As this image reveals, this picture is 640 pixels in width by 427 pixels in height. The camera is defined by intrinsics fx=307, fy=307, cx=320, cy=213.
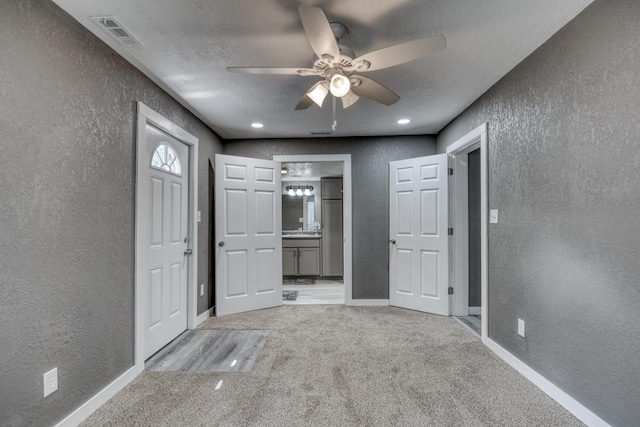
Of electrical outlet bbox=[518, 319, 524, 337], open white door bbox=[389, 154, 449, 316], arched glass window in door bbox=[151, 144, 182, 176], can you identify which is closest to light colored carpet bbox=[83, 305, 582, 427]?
electrical outlet bbox=[518, 319, 524, 337]

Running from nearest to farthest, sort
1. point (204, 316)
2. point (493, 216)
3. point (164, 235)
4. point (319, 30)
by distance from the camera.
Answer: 1. point (319, 30)
2. point (493, 216)
3. point (164, 235)
4. point (204, 316)

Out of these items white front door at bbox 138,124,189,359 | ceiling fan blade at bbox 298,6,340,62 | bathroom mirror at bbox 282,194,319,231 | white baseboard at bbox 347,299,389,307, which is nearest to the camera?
ceiling fan blade at bbox 298,6,340,62

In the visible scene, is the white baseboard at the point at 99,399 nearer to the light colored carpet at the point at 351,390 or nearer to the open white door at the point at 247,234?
→ the light colored carpet at the point at 351,390

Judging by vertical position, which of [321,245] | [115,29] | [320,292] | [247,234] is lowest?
[320,292]

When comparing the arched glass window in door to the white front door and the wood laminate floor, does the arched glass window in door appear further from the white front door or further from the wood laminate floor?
the wood laminate floor

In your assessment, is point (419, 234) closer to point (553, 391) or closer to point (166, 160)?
point (553, 391)

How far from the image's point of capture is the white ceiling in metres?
1.61

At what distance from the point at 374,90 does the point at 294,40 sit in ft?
1.93

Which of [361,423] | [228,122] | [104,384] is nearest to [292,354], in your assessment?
[361,423]

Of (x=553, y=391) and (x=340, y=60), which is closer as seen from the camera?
(x=340, y=60)

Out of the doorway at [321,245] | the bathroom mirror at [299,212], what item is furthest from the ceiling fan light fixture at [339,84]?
the bathroom mirror at [299,212]

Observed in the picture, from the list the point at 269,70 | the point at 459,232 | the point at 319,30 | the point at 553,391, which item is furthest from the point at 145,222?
the point at 459,232

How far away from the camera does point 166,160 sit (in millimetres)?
2846

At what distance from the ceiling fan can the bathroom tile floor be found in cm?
291
